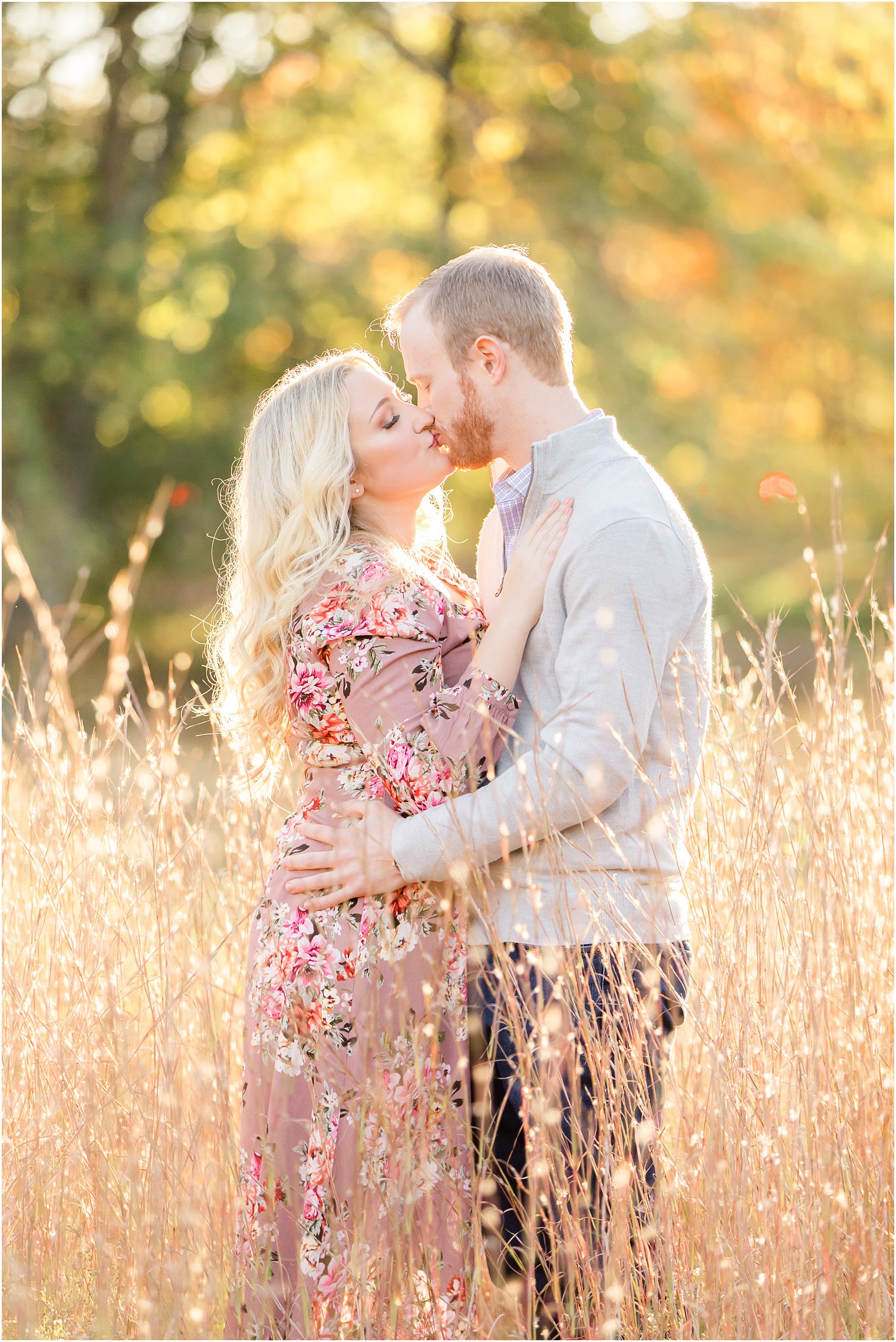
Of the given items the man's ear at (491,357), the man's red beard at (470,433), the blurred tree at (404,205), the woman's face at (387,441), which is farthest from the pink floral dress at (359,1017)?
the blurred tree at (404,205)

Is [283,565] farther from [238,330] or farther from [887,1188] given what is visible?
[238,330]

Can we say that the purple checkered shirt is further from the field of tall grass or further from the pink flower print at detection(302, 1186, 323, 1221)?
the pink flower print at detection(302, 1186, 323, 1221)

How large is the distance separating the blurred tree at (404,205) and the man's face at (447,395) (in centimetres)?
674

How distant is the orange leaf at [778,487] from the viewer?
6.91 feet

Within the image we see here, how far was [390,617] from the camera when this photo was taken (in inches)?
78.2

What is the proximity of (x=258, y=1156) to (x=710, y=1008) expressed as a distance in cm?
81

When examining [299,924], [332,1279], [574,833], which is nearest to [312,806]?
[299,924]

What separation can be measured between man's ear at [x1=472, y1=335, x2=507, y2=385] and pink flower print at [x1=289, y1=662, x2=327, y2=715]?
634 millimetres

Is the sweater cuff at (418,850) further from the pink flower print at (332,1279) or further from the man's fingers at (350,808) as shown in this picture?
the pink flower print at (332,1279)

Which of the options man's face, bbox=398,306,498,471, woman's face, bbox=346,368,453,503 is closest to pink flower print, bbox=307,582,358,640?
woman's face, bbox=346,368,453,503

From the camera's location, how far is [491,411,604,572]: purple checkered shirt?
213cm

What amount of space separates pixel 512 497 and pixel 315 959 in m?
0.90

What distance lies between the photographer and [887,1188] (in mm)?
1906

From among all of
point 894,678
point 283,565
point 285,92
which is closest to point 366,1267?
point 283,565
